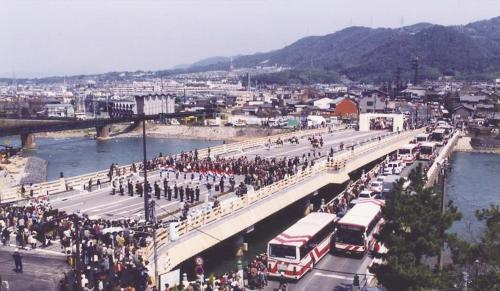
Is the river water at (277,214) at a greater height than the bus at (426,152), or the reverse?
the bus at (426,152)

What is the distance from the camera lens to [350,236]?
24.5 m

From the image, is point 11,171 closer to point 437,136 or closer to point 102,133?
point 102,133

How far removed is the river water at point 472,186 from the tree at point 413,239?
14782 millimetres

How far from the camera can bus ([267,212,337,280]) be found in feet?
69.9

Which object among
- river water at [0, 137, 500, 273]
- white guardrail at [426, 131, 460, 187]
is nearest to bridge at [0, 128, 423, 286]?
river water at [0, 137, 500, 273]

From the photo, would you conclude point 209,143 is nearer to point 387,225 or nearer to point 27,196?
point 27,196

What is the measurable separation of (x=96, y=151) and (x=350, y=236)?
80402 millimetres

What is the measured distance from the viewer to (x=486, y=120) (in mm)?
97500

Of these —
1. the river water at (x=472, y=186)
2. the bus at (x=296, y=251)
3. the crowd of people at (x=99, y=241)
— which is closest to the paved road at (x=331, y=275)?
the bus at (x=296, y=251)

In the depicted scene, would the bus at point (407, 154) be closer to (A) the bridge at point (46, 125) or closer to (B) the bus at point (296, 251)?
(A) the bridge at point (46, 125)

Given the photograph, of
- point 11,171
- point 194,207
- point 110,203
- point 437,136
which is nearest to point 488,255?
point 194,207

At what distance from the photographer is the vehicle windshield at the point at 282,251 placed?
21438 mm

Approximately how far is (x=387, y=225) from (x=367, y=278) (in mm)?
4354

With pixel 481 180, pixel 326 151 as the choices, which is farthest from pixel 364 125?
pixel 326 151
